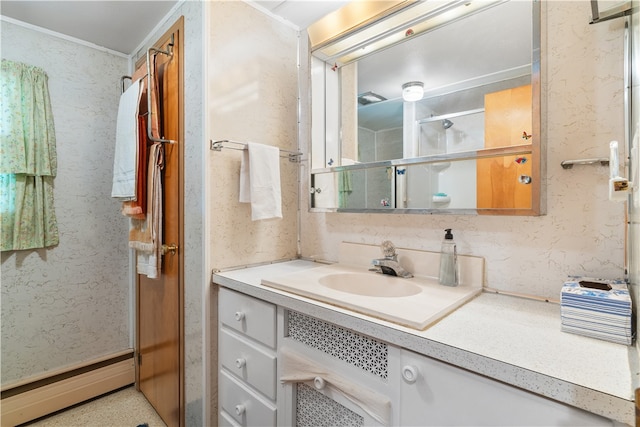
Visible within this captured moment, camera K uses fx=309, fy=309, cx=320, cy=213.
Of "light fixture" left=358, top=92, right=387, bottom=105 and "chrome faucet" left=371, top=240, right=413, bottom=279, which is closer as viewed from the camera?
"chrome faucet" left=371, top=240, right=413, bottom=279

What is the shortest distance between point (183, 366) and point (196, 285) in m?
0.46

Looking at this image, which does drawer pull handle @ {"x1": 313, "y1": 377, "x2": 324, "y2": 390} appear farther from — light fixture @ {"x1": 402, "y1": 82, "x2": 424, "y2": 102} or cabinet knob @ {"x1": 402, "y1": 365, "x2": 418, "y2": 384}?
light fixture @ {"x1": 402, "y1": 82, "x2": 424, "y2": 102}

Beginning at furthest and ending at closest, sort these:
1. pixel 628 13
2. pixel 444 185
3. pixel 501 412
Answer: pixel 444 185
pixel 628 13
pixel 501 412

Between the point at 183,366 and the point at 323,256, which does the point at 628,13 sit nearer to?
the point at 323,256

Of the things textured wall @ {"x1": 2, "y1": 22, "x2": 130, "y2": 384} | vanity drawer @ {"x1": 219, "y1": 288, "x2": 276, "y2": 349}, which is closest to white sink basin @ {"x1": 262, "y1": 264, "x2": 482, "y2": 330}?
vanity drawer @ {"x1": 219, "y1": 288, "x2": 276, "y2": 349}

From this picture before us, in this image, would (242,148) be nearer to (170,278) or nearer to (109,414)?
(170,278)

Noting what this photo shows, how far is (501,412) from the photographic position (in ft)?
2.09

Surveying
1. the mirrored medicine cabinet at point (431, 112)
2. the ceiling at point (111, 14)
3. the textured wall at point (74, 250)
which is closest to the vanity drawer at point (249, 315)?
the mirrored medicine cabinet at point (431, 112)

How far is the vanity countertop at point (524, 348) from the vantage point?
0.55 meters

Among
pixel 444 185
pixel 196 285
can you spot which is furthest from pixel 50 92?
pixel 444 185

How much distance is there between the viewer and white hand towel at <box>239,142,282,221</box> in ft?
4.68

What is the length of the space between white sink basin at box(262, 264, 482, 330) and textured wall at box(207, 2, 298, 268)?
37 cm

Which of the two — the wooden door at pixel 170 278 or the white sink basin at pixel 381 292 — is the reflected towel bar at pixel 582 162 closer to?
the white sink basin at pixel 381 292

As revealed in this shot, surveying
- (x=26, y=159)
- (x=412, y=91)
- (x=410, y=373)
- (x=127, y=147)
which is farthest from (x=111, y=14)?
(x=410, y=373)
